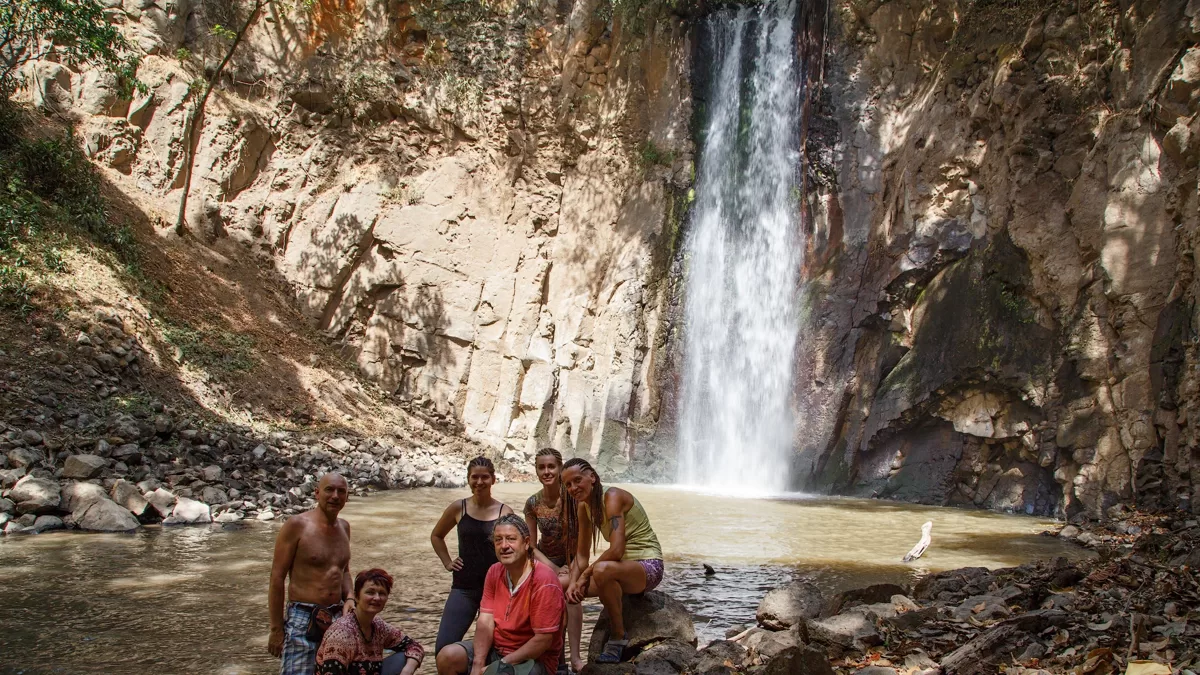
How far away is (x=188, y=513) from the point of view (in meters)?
9.33

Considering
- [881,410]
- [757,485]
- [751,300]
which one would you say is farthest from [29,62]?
[881,410]

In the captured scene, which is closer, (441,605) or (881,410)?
(441,605)

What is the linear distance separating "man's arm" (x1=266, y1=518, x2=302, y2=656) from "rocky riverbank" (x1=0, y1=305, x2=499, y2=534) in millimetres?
6012

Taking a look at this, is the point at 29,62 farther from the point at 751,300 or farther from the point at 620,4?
the point at 751,300

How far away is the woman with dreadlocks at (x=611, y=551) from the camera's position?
4.73m

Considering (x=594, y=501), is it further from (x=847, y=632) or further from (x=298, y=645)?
(x=298, y=645)

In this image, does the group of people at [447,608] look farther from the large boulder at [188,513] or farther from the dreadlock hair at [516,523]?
the large boulder at [188,513]

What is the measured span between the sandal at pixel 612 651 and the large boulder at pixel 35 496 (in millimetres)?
6926

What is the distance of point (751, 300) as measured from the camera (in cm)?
1950

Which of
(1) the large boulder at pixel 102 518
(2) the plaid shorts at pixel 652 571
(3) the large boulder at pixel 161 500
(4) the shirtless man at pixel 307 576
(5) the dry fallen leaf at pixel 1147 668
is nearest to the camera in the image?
(5) the dry fallen leaf at pixel 1147 668

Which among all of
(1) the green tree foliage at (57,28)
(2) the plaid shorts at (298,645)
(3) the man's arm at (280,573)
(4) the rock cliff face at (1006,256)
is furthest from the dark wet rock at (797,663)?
(1) the green tree foliage at (57,28)

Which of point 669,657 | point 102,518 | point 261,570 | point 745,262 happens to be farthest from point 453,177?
point 669,657

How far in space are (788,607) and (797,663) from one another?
179 cm

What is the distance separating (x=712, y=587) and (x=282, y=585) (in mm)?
4361
